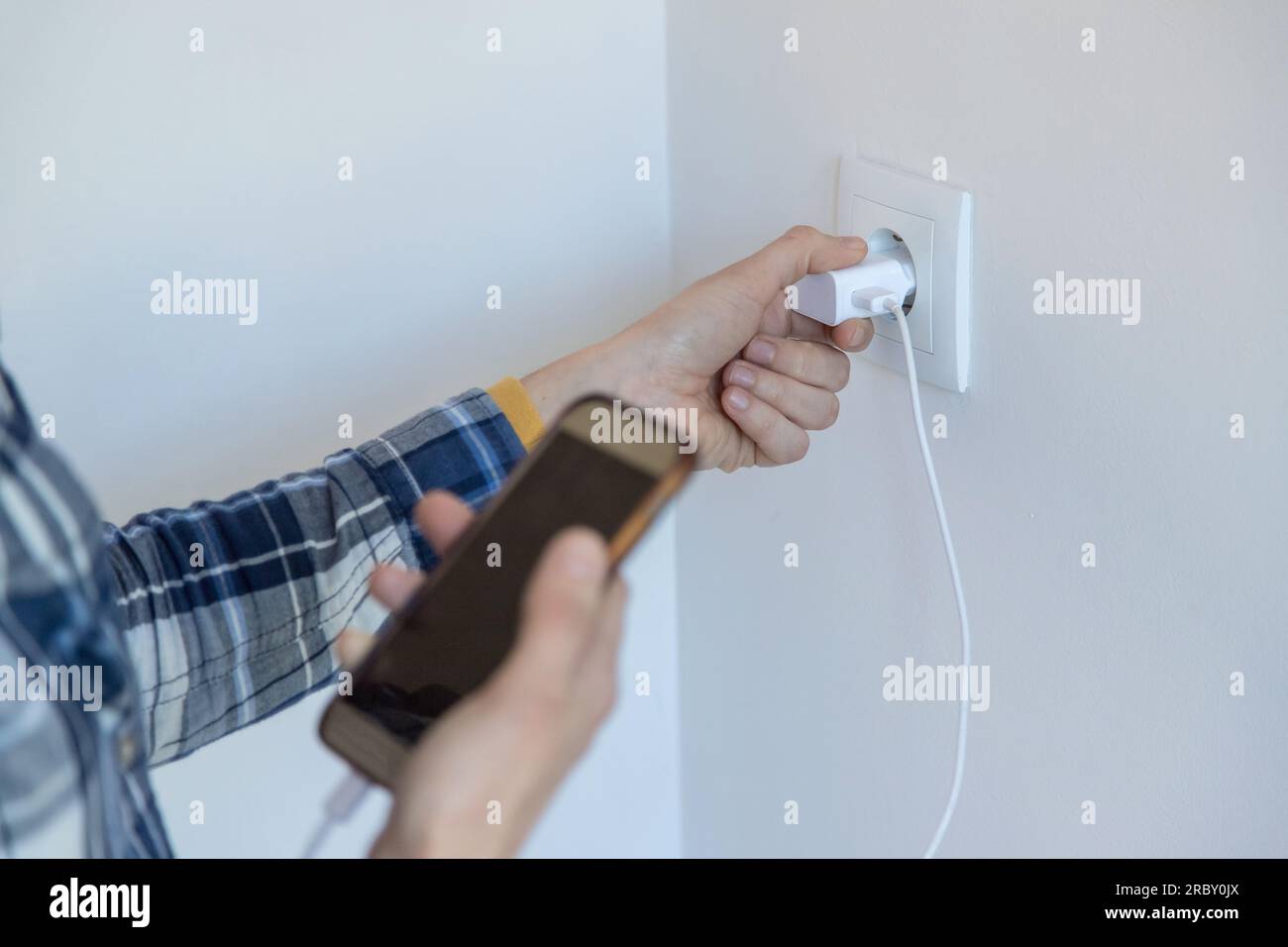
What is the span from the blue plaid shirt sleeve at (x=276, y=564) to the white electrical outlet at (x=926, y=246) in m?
0.23

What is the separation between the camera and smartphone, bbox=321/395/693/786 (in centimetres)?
43

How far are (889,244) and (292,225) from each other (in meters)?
0.36

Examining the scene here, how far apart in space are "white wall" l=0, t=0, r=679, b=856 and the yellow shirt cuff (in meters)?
0.13

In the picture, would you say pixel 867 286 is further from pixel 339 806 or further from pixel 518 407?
pixel 339 806

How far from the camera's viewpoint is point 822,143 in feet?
2.40

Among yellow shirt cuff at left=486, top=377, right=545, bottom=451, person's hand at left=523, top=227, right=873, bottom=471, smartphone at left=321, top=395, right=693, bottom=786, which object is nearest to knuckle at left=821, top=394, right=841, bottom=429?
person's hand at left=523, top=227, right=873, bottom=471

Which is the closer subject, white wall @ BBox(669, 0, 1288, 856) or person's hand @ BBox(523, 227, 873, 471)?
white wall @ BBox(669, 0, 1288, 856)

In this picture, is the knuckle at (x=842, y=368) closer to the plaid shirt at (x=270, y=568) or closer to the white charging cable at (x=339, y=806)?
the plaid shirt at (x=270, y=568)

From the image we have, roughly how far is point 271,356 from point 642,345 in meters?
0.24

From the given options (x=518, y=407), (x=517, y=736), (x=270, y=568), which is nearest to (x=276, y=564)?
(x=270, y=568)

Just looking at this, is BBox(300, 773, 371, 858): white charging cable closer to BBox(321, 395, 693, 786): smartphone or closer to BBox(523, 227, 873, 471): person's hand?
BBox(321, 395, 693, 786): smartphone

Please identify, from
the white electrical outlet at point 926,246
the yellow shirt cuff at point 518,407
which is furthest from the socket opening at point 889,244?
the yellow shirt cuff at point 518,407

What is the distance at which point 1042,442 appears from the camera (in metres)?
0.62
